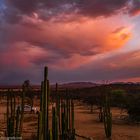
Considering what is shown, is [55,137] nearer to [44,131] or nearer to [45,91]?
[44,131]

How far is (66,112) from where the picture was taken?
55.6 ft

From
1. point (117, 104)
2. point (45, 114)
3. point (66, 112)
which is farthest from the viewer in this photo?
point (117, 104)

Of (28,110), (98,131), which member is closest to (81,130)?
(98,131)

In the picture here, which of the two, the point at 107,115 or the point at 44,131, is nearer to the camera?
the point at 44,131

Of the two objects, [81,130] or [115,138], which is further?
[81,130]

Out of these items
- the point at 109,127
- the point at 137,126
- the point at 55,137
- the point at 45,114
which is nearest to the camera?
the point at 45,114

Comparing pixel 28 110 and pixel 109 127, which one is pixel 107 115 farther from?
pixel 28 110

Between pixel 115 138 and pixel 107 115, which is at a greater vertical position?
pixel 107 115

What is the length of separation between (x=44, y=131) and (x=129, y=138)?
1024 centimetres

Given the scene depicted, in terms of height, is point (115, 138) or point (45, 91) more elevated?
point (45, 91)

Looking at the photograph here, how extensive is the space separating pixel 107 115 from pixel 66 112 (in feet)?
11.5

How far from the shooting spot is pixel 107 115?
1950cm

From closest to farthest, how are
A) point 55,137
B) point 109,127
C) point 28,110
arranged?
point 55,137 < point 109,127 < point 28,110

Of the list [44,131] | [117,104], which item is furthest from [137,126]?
[117,104]
